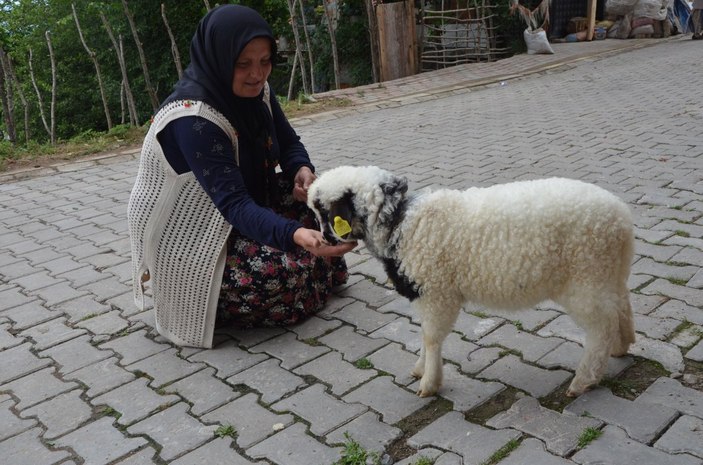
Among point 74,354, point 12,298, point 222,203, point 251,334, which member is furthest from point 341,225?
point 12,298

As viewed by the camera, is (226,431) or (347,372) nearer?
(226,431)

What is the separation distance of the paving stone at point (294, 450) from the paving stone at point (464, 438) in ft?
1.23

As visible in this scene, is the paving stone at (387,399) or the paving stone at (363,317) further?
the paving stone at (363,317)

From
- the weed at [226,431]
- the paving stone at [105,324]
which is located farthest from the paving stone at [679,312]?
the paving stone at [105,324]

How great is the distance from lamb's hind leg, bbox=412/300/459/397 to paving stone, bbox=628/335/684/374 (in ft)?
3.40

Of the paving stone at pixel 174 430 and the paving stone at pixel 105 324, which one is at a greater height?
the paving stone at pixel 105 324

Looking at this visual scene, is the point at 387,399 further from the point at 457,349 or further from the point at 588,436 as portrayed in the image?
the point at 588,436

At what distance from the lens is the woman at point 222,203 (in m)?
3.43

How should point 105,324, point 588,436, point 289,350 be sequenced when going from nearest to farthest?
point 588,436 < point 289,350 < point 105,324

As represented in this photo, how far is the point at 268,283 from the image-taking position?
3818 mm

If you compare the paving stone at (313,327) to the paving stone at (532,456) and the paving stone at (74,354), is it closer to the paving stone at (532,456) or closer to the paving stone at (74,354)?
the paving stone at (74,354)

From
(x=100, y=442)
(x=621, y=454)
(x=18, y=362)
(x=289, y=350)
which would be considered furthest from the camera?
(x=18, y=362)

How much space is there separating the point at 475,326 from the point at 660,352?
993mm

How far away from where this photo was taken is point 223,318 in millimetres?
4012
